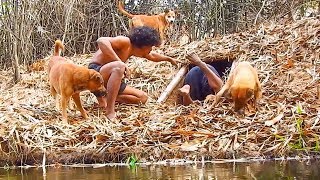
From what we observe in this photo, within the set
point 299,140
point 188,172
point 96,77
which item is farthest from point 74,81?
point 299,140

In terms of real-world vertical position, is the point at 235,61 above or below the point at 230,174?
above

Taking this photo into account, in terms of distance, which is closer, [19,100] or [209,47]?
[19,100]

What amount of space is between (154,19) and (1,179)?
7287 mm

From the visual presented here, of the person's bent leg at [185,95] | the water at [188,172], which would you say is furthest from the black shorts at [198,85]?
the water at [188,172]

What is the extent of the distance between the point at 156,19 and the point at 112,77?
16.7 feet

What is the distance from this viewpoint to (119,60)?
6.34 m

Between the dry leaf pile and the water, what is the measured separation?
331 millimetres

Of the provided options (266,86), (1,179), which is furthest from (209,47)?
(1,179)

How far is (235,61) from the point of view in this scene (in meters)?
7.65

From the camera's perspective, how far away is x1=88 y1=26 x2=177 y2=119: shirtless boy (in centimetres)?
626

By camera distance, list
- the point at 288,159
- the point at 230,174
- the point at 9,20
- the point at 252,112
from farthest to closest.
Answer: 1. the point at 9,20
2. the point at 252,112
3. the point at 288,159
4. the point at 230,174

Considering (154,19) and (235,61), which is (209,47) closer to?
(235,61)

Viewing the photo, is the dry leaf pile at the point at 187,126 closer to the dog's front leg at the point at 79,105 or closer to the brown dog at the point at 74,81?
the dog's front leg at the point at 79,105

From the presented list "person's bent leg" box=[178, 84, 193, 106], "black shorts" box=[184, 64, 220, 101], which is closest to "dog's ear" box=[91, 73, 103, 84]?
"person's bent leg" box=[178, 84, 193, 106]
